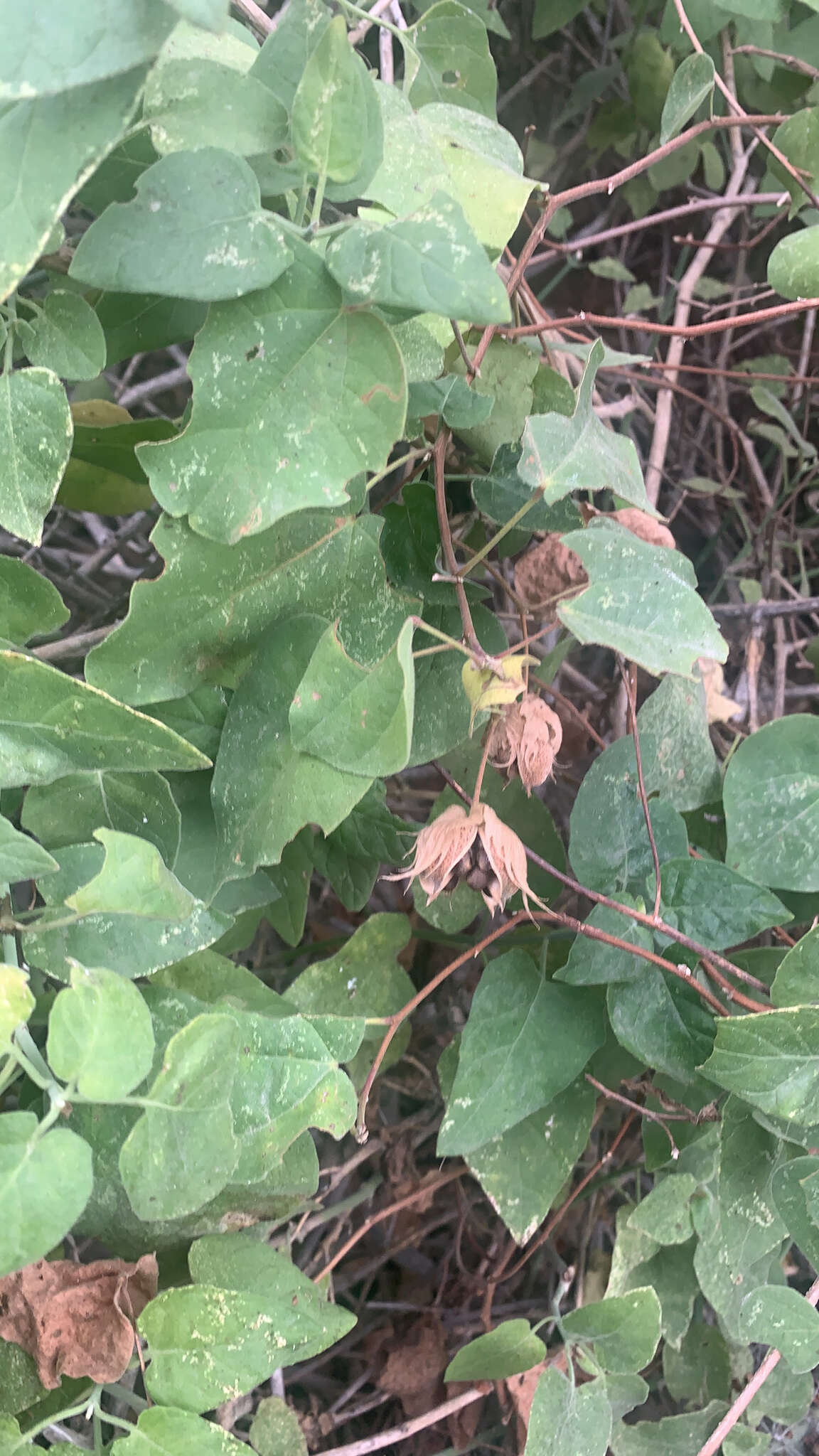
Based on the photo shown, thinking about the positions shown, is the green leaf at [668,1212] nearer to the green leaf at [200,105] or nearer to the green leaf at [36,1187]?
the green leaf at [36,1187]

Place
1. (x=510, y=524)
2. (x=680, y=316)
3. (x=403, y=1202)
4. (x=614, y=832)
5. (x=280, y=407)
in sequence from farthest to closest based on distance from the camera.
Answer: (x=680, y=316)
(x=403, y=1202)
(x=614, y=832)
(x=510, y=524)
(x=280, y=407)

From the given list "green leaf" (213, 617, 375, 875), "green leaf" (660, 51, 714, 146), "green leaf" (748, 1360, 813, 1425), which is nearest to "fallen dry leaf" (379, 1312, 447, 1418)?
"green leaf" (748, 1360, 813, 1425)

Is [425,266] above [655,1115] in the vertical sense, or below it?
above

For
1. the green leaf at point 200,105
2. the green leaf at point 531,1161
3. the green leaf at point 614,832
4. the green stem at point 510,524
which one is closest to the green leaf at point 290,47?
the green leaf at point 200,105

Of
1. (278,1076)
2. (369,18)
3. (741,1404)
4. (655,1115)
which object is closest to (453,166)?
(369,18)

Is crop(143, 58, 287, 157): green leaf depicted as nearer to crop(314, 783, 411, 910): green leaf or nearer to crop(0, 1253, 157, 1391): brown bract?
crop(314, 783, 411, 910): green leaf

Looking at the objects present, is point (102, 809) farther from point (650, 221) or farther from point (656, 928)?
point (650, 221)

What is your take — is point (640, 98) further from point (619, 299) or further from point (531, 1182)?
point (531, 1182)

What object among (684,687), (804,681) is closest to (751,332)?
(804,681)
